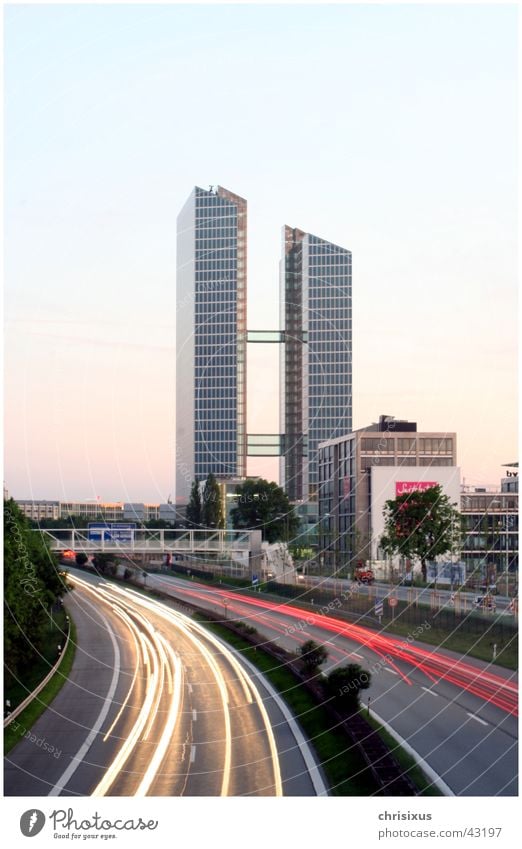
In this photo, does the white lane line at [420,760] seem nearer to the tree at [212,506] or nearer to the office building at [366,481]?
the tree at [212,506]

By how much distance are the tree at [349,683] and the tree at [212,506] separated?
23.0 metres

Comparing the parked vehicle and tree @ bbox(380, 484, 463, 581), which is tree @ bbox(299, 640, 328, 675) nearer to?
the parked vehicle

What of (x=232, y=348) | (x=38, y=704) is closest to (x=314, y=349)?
(x=232, y=348)

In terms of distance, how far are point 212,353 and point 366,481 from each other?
52443 mm

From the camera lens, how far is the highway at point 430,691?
2802 centimetres

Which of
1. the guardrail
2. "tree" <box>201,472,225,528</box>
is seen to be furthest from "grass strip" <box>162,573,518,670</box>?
the guardrail

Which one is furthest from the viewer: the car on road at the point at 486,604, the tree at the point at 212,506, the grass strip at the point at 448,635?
the tree at the point at 212,506

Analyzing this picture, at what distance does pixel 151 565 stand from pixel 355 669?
57383 millimetres

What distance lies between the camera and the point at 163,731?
3544cm

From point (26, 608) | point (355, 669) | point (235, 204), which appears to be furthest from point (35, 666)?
point (235, 204)

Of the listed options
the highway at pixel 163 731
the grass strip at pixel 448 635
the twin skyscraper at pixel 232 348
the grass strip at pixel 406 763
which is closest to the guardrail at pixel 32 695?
the highway at pixel 163 731

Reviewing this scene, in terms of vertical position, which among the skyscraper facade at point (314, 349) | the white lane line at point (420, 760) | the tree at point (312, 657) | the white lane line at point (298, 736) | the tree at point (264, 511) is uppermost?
the skyscraper facade at point (314, 349)

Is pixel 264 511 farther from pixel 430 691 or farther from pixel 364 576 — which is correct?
pixel 430 691
